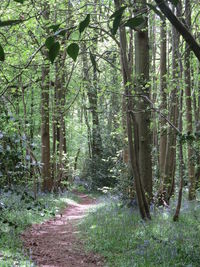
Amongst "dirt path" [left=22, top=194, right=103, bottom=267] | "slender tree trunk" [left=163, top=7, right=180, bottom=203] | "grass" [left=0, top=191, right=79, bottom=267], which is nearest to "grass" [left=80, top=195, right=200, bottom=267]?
"dirt path" [left=22, top=194, right=103, bottom=267]

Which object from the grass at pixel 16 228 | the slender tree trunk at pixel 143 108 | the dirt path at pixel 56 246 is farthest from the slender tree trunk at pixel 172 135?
the grass at pixel 16 228

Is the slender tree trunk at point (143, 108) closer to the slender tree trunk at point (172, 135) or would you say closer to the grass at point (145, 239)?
the slender tree trunk at point (172, 135)

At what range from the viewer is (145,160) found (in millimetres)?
9523

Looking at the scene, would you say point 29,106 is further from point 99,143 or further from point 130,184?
point 130,184

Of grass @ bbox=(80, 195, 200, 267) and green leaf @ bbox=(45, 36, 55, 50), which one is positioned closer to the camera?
green leaf @ bbox=(45, 36, 55, 50)

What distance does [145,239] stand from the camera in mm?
6836

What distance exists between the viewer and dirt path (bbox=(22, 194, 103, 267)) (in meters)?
6.38

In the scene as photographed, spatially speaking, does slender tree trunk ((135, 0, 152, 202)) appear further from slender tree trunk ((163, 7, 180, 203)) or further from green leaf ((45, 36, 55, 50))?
green leaf ((45, 36, 55, 50))

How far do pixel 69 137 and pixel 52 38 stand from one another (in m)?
27.7

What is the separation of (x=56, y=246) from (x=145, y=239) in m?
2.21

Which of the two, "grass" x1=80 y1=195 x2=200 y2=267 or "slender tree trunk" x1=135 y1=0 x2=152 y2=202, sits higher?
"slender tree trunk" x1=135 y1=0 x2=152 y2=202

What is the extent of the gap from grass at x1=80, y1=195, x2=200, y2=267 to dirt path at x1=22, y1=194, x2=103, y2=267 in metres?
0.29

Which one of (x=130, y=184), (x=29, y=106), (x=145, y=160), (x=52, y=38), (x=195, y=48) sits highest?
(x=29, y=106)

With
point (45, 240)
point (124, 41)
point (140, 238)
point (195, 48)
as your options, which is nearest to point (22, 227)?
point (45, 240)
